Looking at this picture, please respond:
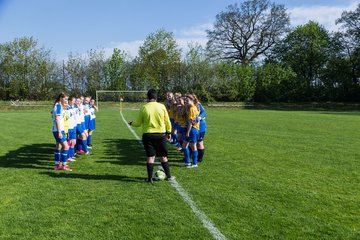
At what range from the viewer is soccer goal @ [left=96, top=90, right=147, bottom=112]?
44.4 metres

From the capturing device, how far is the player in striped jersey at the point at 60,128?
8781mm

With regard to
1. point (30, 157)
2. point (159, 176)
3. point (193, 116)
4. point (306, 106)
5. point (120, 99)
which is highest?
point (120, 99)

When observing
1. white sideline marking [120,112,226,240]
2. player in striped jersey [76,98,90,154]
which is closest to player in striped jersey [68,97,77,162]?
player in striped jersey [76,98,90,154]

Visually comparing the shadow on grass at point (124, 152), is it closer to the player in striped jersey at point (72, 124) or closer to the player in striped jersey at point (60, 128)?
the player in striped jersey at point (72, 124)

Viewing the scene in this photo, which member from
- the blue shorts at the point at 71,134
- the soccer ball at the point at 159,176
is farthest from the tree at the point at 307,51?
the soccer ball at the point at 159,176

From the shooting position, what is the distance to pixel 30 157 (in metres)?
11.1

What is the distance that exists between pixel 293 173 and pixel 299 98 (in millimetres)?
51048

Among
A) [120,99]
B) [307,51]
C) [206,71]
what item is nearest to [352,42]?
[307,51]

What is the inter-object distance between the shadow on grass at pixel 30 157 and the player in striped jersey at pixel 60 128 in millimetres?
587

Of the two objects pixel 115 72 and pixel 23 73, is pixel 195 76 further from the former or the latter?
pixel 23 73

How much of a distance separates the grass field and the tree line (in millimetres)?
43236

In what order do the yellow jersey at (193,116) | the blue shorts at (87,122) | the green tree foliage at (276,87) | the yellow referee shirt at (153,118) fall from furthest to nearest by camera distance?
the green tree foliage at (276,87)
the blue shorts at (87,122)
the yellow jersey at (193,116)
the yellow referee shirt at (153,118)

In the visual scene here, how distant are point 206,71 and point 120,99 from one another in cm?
1750

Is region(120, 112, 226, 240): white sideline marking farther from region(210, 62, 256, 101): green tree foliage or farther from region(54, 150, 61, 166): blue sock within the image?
region(210, 62, 256, 101): green tree foliage
